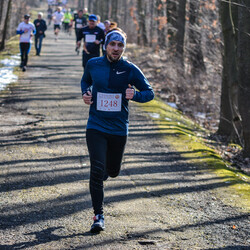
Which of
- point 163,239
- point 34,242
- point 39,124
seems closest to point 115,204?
point 163,239

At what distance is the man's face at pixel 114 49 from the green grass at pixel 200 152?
2.95m

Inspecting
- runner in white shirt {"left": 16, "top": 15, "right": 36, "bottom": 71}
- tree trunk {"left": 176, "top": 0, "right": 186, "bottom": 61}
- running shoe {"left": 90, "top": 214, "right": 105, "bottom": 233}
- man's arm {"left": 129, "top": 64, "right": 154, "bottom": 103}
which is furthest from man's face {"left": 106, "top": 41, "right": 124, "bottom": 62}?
tree trunk {"left": 176, "top": 0, "right": 186, "bottom": 61}

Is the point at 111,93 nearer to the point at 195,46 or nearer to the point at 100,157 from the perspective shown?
the point at 100,157

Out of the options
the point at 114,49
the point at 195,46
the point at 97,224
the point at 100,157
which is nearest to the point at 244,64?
the point at 114,49

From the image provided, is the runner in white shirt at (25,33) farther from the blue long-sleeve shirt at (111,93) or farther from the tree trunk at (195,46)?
the blue long-sleeve shirt at (111,93)

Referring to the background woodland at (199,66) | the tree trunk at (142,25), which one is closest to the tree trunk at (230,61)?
the background woodland at (199,66)

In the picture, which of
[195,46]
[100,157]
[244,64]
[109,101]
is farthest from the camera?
[195,46]

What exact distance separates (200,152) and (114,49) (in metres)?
5.16

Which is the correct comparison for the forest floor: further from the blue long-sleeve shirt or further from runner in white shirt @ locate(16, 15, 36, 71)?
runner in white shirt @ locate(16, 15, 36, 71)

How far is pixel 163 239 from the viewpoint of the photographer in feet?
18.3

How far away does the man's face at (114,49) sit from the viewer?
18.2 ft

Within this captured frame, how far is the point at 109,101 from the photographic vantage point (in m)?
5.50

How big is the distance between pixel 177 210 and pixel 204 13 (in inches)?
701

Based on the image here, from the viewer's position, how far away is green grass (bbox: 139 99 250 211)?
7757mm
